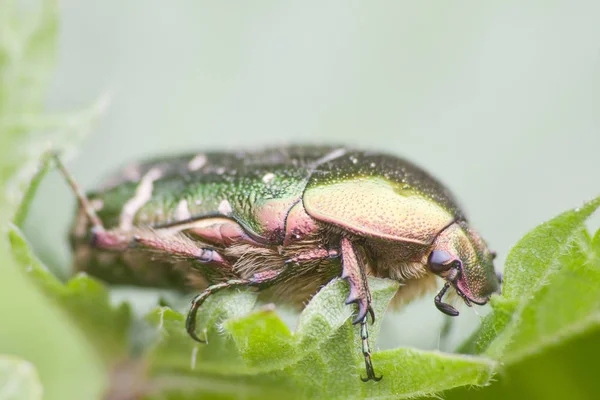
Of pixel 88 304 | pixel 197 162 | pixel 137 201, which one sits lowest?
pixel 88 304

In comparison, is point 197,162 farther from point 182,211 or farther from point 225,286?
point 225,286

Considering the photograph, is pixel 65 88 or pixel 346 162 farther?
pixel 65 88

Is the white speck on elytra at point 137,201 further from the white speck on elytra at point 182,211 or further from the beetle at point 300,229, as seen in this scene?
the white speck on elytra at point 182,211

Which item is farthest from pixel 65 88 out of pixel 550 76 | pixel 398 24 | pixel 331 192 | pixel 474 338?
pixel 474 338

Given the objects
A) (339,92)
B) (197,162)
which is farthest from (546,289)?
(339,92)

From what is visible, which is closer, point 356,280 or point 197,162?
point 356,280

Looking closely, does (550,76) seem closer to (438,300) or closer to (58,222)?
(438,300)

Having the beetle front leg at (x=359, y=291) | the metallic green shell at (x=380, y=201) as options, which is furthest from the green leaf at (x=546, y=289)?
the metallic green shell at (x=380, y=201)
